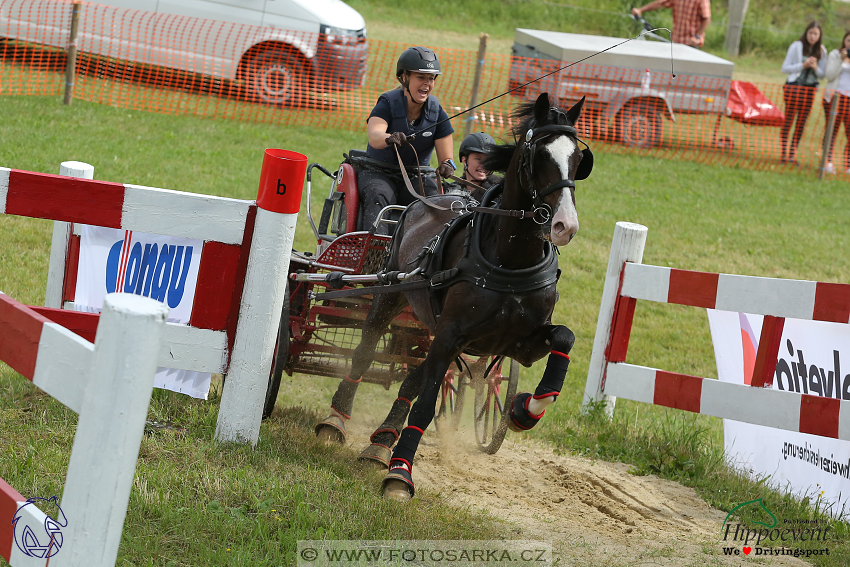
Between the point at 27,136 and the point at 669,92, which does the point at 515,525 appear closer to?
the point at 27,136

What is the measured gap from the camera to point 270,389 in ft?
15.7

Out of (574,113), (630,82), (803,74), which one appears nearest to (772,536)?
(574,113)

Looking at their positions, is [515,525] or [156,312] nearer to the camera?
[156,312]

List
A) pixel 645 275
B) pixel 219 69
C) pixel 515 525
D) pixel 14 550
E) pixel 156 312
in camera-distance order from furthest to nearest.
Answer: pixel 219 69
pixel 645 275
pixel 515 525
pixel 14 550
pixel 156 312

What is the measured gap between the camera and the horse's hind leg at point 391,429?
4348 mm

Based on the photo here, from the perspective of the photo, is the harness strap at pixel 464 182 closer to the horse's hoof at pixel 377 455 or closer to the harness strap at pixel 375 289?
the harness strap at pixel 375 289

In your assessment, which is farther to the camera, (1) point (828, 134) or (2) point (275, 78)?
(1) point (828, 134)

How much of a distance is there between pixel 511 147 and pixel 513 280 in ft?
2.21

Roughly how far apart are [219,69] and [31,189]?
10.5 m

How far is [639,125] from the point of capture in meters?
14.5

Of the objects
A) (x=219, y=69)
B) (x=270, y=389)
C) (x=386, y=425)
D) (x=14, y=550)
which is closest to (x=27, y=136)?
(x=219, y=69)

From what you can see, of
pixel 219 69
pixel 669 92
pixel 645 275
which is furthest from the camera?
pixel 669 92

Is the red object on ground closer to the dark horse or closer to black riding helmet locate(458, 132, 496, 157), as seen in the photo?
black riding helmet locate(458, 132, 496, 157)

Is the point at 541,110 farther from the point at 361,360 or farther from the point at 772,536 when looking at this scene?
the point at 772,536
